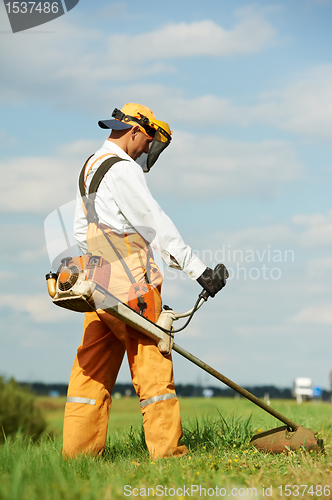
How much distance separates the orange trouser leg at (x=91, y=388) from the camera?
4.00 metres

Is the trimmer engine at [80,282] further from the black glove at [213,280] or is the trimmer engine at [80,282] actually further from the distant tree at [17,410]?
the distant tree at [17,410]

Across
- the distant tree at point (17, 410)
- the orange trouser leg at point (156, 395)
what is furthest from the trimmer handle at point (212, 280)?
the distant tree at point (17, 410)

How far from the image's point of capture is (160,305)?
4.05 metres

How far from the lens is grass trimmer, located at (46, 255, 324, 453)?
3688mm

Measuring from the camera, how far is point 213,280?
12.5 feet

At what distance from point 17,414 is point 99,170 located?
18576mm

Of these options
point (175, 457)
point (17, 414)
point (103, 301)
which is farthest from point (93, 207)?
point (17, 414)

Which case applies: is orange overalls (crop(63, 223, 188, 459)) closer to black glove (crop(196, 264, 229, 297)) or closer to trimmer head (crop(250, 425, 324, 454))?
black glove (crop(196, 264, 229, 297))

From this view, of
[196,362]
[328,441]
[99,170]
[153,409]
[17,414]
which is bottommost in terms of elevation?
[17,414]

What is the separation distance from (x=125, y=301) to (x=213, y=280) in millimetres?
677

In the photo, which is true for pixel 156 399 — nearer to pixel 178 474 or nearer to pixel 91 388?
pixel 91 388

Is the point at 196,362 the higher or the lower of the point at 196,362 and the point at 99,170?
the lower

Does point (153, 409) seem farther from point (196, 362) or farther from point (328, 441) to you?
point (328, 441)

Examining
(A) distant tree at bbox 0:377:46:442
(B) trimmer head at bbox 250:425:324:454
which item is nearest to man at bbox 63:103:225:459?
(B) trimmer head at bbox 250:425:324:454
